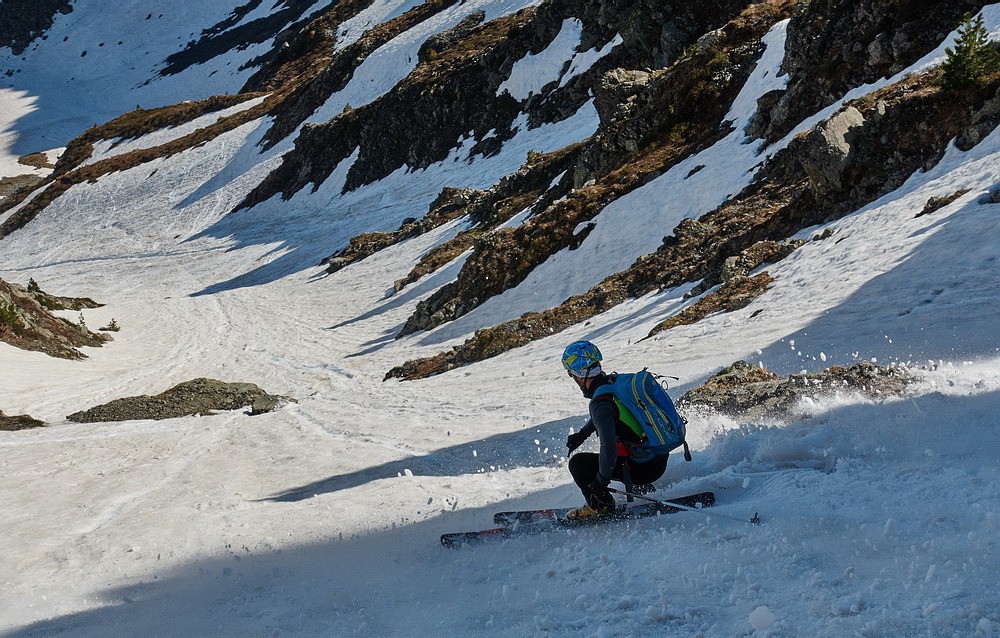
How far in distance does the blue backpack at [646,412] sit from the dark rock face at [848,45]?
64.4ft

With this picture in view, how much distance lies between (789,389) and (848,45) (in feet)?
62.0

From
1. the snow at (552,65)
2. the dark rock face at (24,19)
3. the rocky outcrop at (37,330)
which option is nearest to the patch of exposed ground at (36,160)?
the dark rock face at (24,19)

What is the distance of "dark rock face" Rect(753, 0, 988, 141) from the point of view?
22.1 meters

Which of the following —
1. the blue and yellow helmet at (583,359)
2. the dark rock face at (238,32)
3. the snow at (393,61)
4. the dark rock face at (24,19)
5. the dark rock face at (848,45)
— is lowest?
the blue and yellow helmet at (583,359)

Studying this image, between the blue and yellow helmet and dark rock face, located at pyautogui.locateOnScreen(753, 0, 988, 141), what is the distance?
1977 cm

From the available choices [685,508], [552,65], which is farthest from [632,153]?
[552,65]

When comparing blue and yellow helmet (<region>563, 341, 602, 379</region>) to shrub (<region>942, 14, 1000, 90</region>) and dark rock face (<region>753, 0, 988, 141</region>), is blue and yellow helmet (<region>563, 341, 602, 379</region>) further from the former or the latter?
dark rock face (<region>753, 0, 988, 141</region>)

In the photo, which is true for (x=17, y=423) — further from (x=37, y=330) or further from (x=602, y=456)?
(x=602, y=456)

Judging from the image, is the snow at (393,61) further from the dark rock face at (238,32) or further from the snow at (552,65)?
the dark rock face at (238,32)

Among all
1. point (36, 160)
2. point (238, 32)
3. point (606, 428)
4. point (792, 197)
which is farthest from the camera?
point (238, 32)

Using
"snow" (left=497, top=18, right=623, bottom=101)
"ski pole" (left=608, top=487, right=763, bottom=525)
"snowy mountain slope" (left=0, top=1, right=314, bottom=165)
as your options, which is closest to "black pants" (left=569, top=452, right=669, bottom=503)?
"ski pole" (left=608, top=487, right=763, bottom=525)

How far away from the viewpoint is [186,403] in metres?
18.7

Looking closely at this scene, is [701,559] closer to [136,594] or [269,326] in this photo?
[136,594]

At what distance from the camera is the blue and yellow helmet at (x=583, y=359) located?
6.88 m
